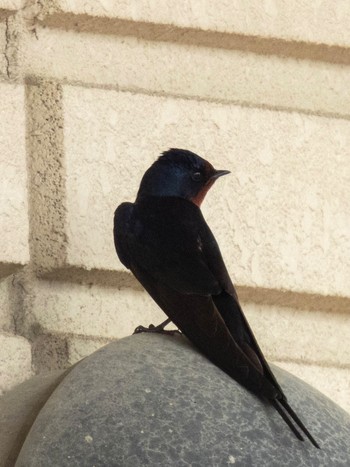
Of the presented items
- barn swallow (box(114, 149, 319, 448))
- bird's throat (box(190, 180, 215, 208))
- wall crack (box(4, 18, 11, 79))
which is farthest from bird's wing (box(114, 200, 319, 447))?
wall crack (box(4, 18, 11, 79))

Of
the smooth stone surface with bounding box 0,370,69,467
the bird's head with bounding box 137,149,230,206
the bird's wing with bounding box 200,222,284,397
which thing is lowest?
the smooth stone surface with bounding box 0,370,69,467

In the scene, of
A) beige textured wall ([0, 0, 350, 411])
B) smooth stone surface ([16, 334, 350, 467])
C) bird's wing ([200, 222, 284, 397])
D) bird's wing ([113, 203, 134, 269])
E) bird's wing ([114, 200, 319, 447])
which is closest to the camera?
smooth stone surface ([16, 334, 350, 467])

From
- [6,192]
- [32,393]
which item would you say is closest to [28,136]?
[6,192]

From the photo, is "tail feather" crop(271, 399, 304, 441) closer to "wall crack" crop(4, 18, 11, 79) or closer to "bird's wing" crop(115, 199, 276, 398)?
"bird's wing" crop(115, 199, 276, 398)

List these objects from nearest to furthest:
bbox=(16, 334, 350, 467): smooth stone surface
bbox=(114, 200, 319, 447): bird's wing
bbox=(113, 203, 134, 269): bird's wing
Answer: bbox=(16, 334, 350, 467): smooth stone surface → bbox=(114, 200, 319, 447): bird's wing → bbox=(113, 203, 134, 269): bird's wing

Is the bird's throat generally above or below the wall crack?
below

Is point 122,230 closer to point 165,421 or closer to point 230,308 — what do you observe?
point 230,308

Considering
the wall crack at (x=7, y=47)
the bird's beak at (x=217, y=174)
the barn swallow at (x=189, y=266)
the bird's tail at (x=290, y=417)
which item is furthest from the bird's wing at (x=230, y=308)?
the wall crack at (x=7, y=47)

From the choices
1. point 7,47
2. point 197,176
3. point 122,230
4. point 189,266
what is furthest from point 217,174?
point 7,47

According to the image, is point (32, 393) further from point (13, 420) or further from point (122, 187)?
point (122, 187)
